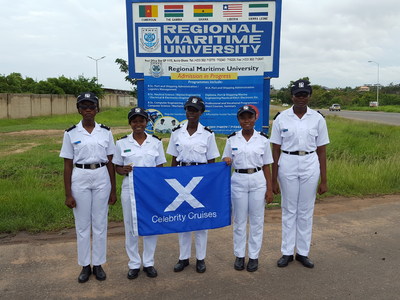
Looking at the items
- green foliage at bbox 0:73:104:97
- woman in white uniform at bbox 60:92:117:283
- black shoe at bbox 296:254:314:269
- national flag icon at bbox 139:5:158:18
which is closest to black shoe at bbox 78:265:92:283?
woman in white uniform at bbox 60:92:117:283

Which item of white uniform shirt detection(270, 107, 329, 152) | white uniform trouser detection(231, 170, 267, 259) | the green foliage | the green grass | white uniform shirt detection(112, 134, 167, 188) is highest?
the green foliage

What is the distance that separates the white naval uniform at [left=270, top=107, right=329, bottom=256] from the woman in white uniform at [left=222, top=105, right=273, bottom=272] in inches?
9.0

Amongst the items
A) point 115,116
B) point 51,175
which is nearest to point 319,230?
point 51,175

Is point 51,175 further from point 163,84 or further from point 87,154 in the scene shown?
point 87,154

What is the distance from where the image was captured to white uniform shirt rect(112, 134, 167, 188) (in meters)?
3.49

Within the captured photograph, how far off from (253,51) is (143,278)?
11.3 feet

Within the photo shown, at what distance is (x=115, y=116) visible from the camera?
1364 inches

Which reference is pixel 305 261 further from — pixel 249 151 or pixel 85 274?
pixel 85 274

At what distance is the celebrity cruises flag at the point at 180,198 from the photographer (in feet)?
11.6

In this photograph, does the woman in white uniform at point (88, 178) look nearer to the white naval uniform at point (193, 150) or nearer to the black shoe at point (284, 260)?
the white naval uniform at point (193, 150)

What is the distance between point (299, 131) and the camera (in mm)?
3732

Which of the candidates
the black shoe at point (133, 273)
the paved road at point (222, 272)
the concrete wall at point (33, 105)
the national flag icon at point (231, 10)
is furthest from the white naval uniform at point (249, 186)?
the concrete wall at point (33, 105)

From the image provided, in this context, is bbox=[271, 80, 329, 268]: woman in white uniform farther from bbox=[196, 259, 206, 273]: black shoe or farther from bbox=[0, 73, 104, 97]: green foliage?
bbox=[0, 73, 104, 97]: green foliage

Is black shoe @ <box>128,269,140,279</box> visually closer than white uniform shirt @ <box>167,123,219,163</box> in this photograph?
Yes
